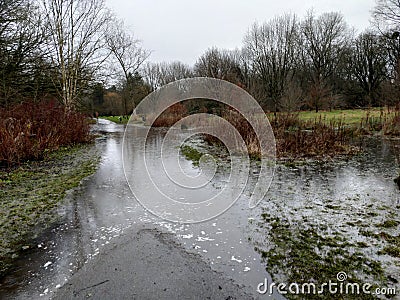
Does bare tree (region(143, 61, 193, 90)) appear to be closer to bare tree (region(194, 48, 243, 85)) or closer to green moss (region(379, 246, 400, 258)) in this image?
bare tree (region(194, 48, 243, 85))

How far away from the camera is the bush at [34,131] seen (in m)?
7.30

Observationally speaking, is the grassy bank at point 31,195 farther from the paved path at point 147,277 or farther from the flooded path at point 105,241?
the paved path at point 147,277

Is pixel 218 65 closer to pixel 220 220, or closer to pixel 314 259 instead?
pixel 220 220

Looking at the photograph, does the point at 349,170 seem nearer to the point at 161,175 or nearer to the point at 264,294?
the point at 161,175

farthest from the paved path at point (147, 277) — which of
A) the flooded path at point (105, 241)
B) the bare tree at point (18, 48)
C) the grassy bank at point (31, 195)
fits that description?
the bare tree at point (18, 48)

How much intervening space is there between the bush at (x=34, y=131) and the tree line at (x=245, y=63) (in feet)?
11.0

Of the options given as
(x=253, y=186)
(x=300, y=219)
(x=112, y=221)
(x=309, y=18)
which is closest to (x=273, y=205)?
(x=300, y=219)

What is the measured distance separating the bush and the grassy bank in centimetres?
39

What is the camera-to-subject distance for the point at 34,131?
31.0ft

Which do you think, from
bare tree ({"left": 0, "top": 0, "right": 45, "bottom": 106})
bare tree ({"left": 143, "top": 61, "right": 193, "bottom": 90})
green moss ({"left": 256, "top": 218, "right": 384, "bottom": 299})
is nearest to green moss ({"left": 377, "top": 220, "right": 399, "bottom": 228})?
green moss ({"left": 256, "top": 218, "right": 384, "bottom": 299})

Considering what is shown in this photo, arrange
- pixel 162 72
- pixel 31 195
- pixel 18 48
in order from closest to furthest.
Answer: pixel 31 195
pixel 18 48
pixel 162 72

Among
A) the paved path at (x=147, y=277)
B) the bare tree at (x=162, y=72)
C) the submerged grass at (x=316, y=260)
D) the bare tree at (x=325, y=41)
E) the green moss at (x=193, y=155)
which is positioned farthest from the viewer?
the bare tree at (x=162, y=72)

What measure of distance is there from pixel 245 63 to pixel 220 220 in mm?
36439

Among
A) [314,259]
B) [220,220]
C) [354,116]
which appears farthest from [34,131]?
[354,116]
